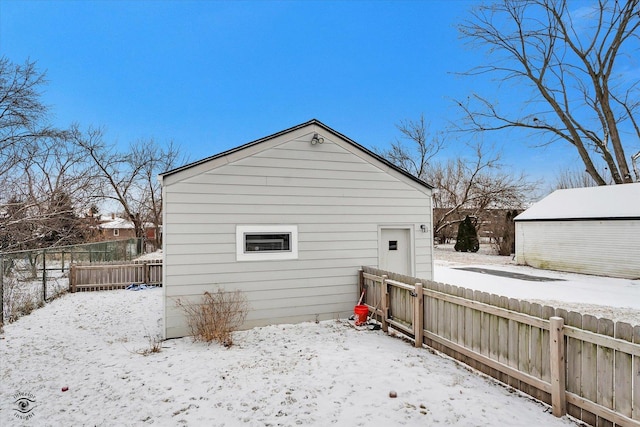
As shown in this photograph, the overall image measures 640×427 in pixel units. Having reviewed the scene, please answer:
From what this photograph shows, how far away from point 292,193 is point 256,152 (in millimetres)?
1092

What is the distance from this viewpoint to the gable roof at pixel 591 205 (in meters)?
14.2

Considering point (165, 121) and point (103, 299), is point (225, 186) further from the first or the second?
point (165, 121)

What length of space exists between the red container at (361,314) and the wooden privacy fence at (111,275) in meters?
8.23

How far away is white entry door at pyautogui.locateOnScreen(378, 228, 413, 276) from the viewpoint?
7.85 metres

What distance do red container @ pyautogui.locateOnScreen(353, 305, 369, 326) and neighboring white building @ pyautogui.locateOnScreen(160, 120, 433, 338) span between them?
1.83ft

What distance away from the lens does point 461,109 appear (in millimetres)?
20812

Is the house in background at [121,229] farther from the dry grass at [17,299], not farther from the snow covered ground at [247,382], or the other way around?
the snow covered ground at [247,382]

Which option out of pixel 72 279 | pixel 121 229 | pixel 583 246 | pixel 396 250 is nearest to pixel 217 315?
pixel 396 250

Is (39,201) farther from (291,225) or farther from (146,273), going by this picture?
(291,225)

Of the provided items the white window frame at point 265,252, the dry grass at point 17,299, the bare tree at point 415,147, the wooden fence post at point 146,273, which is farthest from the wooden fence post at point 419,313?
the bare tree at point 415,147

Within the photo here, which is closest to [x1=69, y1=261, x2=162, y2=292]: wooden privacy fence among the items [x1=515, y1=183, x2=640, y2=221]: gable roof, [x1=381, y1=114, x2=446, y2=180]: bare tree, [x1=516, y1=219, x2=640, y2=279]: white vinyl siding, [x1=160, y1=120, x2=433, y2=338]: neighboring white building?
[x1=160, y1=120, x2=433, y2=338]: neighboring white building

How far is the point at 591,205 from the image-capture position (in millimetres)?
15562

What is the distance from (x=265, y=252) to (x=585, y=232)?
15265 mm

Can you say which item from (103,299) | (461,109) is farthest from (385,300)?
(461,109)
